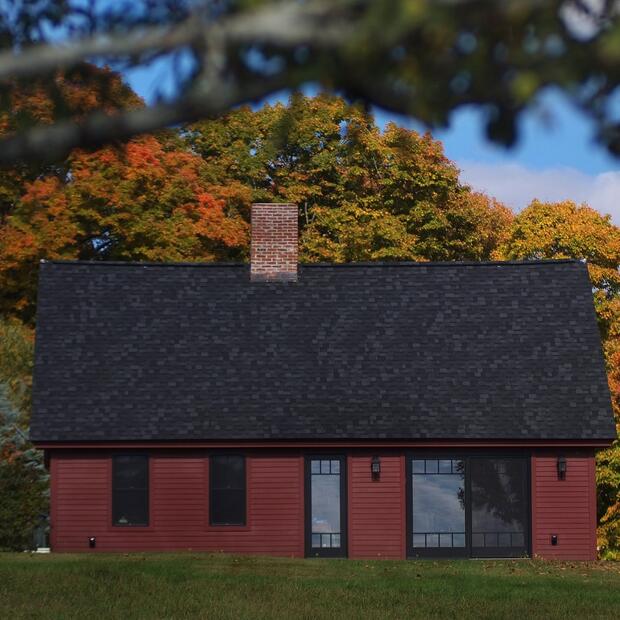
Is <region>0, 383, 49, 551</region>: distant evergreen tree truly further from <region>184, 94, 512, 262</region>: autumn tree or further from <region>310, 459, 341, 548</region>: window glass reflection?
<region>184, 94, 512, 262</region>: autumn tree

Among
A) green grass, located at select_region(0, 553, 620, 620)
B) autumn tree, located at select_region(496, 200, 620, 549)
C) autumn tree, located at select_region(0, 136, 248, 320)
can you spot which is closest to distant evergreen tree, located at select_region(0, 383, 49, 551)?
green grass, located at select_region(0, 553, 620, 620)

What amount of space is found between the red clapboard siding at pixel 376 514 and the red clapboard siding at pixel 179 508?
1085 mm

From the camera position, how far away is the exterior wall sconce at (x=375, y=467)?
26.6 meters

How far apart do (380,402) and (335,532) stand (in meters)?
2.86

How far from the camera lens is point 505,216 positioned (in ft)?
208

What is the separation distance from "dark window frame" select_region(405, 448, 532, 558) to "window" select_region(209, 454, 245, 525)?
3.41 metres

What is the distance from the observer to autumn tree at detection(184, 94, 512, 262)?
43156mm

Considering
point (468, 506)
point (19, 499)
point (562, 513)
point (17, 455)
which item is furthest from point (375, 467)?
point (17, 455)

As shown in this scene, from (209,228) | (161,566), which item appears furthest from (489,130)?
(209,228)

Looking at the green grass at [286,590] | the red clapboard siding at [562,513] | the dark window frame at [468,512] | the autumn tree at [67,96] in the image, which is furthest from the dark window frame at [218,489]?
the autumn tree at [67,96]

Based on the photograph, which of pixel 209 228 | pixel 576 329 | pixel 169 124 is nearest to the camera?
pixel 169 124

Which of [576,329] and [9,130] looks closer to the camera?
[9,130]

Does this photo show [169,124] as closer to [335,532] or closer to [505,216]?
[335,532]

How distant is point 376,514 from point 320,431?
206 centimetres
